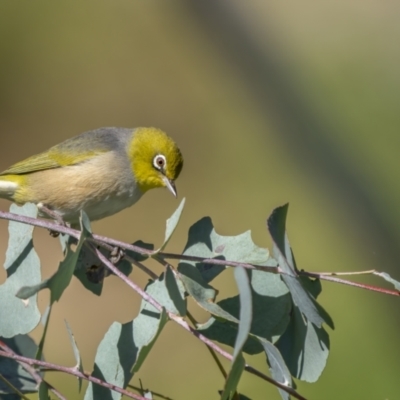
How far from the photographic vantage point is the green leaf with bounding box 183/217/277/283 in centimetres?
178

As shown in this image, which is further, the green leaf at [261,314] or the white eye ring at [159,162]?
the white eye ring at [159,162]

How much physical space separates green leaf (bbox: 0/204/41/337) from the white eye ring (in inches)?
54.6

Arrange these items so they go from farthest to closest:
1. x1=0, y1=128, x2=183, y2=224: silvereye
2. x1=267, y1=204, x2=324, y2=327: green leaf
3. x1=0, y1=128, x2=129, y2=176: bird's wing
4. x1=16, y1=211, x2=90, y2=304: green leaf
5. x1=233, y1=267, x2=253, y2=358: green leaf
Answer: x1=0, y1=128, x2=129, y2=176: bird's wing
x1=0, y1=128, x2=183, y2=224: silvereye
x1=267, y1=204, x2=324, y2=327: green leaf
x1=16, y1=211, x2=90, y2=304: green leaf
x1=233, y1=267, x2=253, y2=358: green leaf

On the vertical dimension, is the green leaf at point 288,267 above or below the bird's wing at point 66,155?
below

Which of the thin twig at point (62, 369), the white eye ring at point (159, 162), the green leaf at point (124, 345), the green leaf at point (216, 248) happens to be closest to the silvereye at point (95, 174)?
the white eye ring at point (159, 162)

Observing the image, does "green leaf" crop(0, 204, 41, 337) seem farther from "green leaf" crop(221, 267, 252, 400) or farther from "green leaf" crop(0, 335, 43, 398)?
"green leaf" crop(221, 267, 252, 400)

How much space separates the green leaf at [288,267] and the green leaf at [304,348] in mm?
163

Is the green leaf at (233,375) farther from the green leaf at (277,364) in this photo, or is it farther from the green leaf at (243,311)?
the green leaf at (277,364)

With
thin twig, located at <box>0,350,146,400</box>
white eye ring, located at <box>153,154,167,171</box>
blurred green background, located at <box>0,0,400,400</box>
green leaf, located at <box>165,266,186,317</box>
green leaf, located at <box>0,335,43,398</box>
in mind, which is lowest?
green leaf, located at <box>0,335,43,398</box>

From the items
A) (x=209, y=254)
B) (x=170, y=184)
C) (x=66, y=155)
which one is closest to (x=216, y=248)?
(x=209, y=254)

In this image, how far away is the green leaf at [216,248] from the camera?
70.1 inches

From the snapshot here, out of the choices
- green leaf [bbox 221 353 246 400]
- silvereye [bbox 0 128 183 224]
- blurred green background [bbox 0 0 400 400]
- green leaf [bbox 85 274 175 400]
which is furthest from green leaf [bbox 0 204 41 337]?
blurred green background [bbox 0 0 400 400]

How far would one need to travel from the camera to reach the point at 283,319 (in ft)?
5.60

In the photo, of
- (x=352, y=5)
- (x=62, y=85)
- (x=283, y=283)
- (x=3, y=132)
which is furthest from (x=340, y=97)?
(x=283, y=283)
